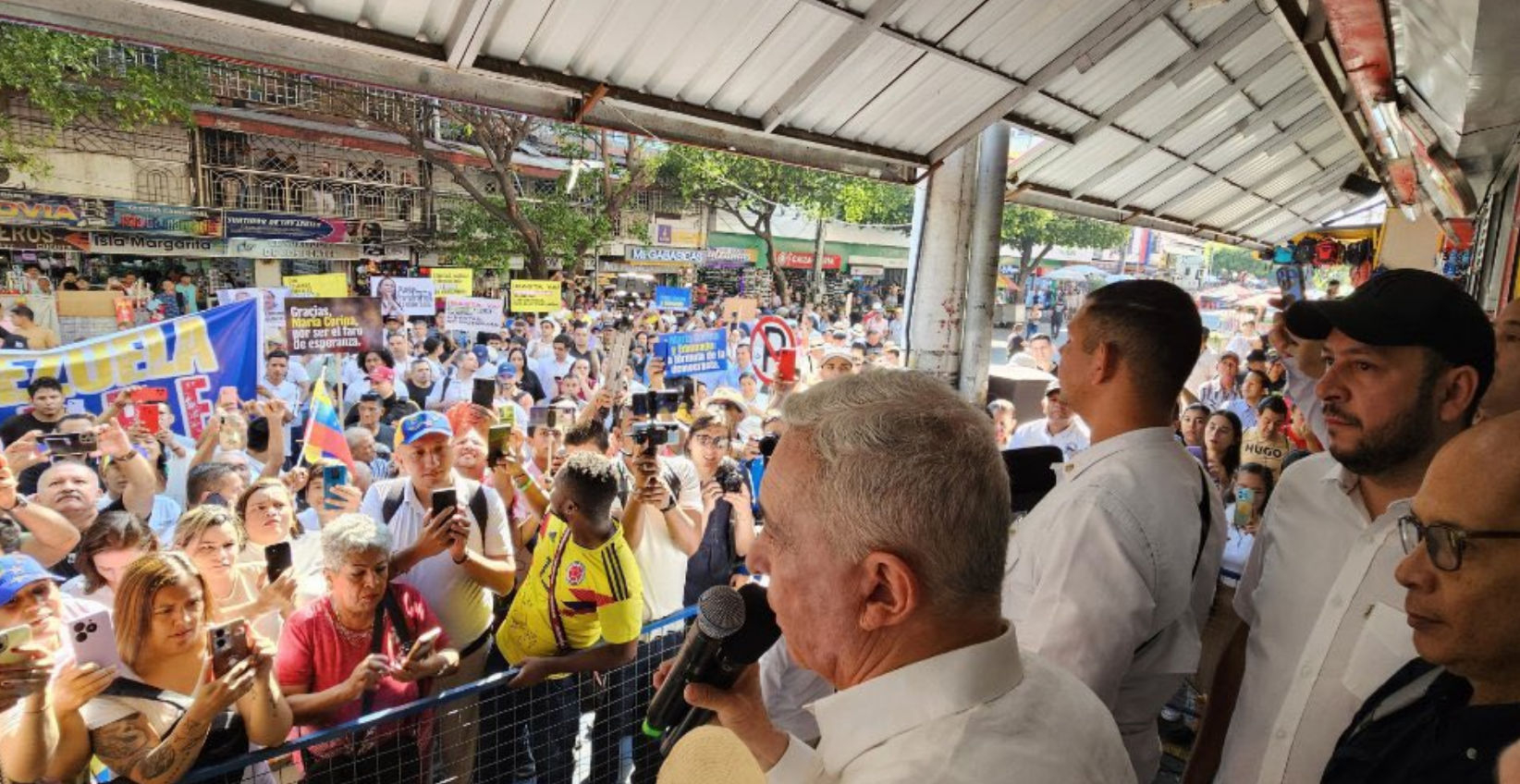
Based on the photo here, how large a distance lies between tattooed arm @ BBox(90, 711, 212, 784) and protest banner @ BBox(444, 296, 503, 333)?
7.69m

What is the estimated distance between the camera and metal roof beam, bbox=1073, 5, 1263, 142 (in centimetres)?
632

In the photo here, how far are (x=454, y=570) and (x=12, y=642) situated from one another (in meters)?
1.68

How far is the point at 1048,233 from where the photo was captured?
1391 inches

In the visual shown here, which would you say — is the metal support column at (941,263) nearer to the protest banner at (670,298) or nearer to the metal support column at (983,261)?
the metal support column at (983,261)

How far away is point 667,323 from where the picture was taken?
595 inches

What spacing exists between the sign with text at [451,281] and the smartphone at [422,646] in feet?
25.9

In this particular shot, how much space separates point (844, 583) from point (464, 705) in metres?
2.57

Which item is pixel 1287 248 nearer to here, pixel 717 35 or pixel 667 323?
pixel 667 323

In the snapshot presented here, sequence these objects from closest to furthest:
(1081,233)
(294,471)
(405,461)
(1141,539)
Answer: (1141,539), (405,461), (294,471), (1081,233)

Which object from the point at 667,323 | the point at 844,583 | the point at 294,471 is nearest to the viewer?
the point at 844,583

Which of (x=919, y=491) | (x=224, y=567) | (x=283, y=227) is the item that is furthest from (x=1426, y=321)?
(x=283, y=227)

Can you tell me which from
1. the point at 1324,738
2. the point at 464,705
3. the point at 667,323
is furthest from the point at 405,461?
the point at 667,323

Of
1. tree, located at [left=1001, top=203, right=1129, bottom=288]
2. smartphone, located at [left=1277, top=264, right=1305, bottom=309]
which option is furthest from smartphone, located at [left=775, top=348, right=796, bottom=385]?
tree, located at [left=1001, top=203, right=1129, bottom=288]

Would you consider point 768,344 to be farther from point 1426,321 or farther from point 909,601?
point 909,601
